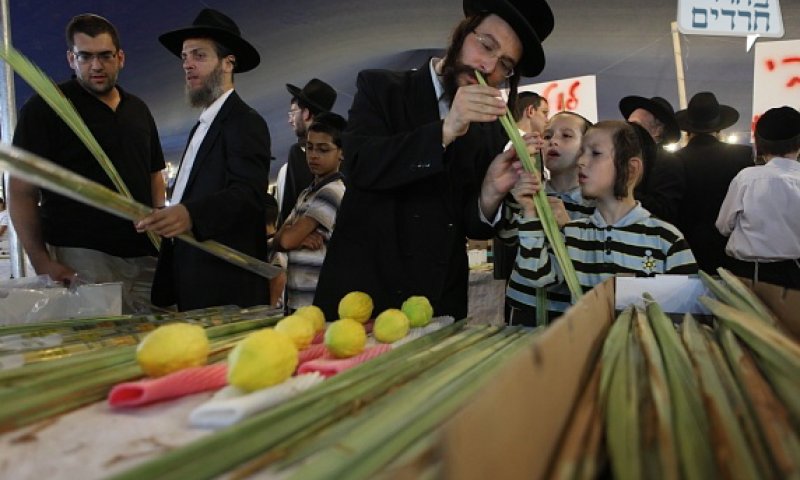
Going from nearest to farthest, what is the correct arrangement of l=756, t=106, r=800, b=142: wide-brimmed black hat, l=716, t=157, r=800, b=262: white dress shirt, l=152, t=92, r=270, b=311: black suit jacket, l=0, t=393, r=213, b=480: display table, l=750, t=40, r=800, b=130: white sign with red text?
l=0, t=393, r=213, b=480: display table → l=152, t=92, r=270, b=311: black suit jacket → l=716, t=157, r=800, b=262: white dress shirt → l=756, t=106, r=800, b=142: wide-brimmed black hat → l=750, t=40, r=800, b=130: white sign with red text

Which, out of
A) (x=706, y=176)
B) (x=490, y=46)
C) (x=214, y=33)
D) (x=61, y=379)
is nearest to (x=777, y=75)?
(x=706, y=176)

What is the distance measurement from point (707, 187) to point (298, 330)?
3194 mm

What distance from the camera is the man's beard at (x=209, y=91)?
2.56m

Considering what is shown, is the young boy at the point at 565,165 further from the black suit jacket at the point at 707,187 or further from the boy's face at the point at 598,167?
the black suit jacket at the point at 707,187

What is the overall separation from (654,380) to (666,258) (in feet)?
4.55

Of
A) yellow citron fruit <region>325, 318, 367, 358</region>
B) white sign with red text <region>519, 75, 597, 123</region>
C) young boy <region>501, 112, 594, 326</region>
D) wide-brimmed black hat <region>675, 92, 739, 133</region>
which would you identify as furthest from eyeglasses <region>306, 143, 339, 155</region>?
white sign with red text <region>519, 75, 597, 123</region>

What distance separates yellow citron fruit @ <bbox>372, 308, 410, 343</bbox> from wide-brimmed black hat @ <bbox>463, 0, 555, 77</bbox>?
43.2 inches

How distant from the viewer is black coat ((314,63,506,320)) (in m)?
1.93

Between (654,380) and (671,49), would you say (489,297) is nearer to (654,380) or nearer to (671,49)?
(654,380)

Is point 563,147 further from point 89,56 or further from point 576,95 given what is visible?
point 576,95

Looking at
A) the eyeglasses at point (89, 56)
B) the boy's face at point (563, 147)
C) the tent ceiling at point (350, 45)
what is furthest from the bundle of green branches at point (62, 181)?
the tent ceiling at point (350, 45)

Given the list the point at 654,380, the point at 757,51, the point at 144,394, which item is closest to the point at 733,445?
the point at 654,380

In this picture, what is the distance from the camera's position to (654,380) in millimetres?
762

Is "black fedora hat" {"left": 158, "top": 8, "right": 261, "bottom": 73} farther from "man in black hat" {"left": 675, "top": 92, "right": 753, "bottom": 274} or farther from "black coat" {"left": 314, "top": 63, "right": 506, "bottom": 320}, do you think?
"man in black hat" {"left": 675, "top": 92, "right": 753, "bottom": 274}
